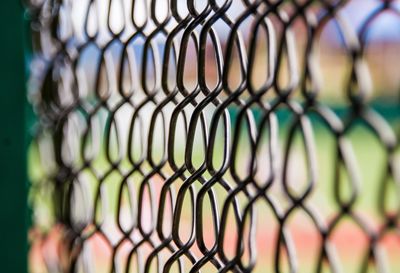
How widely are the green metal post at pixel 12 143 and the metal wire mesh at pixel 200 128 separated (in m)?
0.05

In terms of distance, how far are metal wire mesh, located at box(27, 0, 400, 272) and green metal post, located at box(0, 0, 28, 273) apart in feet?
0.15

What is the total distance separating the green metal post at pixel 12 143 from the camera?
105cm

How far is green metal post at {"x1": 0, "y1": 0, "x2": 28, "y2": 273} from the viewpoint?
3.46 ft

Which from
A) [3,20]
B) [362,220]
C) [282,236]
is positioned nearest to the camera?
[362,220]

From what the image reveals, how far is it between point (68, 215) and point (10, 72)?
0.76ft

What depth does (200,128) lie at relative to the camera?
2.93 feet

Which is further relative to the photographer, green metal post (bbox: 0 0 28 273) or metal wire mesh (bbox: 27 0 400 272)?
green metal post (bbox: 0 0 28 273)

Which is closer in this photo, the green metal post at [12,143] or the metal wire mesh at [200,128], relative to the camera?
the metal wire mesh at [200,128]

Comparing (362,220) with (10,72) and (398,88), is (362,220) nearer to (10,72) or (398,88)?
(398,88)

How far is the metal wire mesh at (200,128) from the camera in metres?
0.52

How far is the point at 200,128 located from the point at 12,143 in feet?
1.07

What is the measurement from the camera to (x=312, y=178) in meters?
0.57

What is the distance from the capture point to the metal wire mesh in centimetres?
52

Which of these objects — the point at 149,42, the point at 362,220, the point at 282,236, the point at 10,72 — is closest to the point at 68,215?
the point at 10,72
